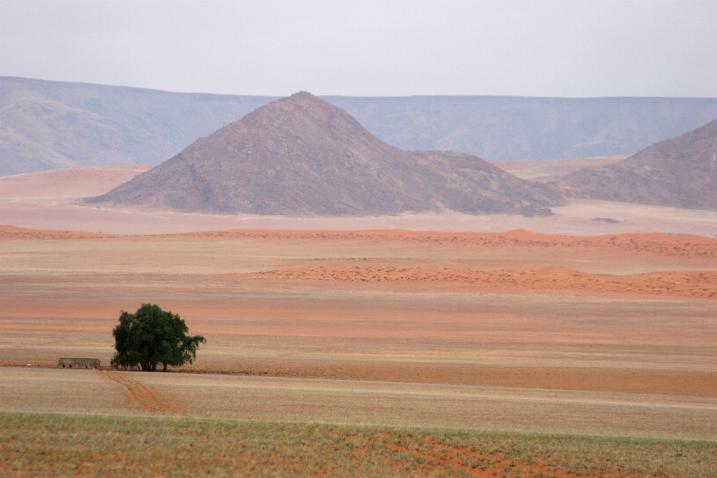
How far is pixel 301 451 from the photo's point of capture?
58.8 feet

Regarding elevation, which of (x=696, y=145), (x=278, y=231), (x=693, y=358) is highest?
(x=696, y=145)

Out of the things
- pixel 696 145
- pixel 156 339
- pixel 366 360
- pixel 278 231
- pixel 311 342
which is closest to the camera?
pixel 156 339

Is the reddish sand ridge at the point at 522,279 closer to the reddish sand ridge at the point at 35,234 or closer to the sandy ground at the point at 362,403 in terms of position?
the reddish sand ridge at the point at 35,234

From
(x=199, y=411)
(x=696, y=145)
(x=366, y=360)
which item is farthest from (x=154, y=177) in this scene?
(x=199, y=411)

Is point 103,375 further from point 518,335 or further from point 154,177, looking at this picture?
point 154,177

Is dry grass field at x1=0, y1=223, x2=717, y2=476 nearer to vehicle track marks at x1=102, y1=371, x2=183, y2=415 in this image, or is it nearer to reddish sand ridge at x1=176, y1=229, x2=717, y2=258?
vehicle track marks at x1=102, y1=371, x2=183, y2=415

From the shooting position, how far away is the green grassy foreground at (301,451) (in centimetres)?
1694

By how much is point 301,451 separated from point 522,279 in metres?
44.9

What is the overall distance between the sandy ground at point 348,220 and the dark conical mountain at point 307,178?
314 centimetres

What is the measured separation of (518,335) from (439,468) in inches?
978

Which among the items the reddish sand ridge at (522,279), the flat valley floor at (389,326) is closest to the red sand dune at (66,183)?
the flat valley floor at (389,326)

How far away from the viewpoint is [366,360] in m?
34.2

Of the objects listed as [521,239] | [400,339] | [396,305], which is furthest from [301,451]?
[521,239]

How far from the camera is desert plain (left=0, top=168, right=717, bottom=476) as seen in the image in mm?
20266
